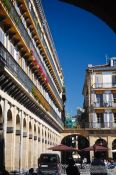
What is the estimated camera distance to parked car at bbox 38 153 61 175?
23.8 m

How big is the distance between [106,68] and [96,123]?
9.58 metres

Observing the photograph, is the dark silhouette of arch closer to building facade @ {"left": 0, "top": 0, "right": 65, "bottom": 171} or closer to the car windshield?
building facade @ {"left": 0, "top": 0, "right": 65, "bottom": 171}

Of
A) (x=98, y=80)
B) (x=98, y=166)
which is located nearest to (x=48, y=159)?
(x=98, y=166)

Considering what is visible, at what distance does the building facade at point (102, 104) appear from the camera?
56.5m

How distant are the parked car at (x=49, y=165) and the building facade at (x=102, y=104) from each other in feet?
101

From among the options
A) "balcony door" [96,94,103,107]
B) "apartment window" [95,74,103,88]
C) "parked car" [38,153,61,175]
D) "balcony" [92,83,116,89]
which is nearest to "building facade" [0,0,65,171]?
"parked car" [38,153,61,175]

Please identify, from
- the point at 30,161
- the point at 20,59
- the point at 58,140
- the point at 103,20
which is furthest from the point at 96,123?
the point at 103,20

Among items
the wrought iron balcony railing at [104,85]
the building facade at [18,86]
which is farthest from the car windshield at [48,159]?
the wrought iron balcony railing at [104,85]

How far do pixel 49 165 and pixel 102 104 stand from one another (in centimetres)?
3542

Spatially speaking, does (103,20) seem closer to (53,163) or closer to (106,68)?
(53,163)

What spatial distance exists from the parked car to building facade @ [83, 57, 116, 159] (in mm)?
30754

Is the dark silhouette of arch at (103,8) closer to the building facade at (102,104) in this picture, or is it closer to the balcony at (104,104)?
the building facade at (102,104)

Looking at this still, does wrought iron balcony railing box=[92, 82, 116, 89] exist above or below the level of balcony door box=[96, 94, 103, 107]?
above

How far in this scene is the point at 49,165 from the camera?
80.3ft
